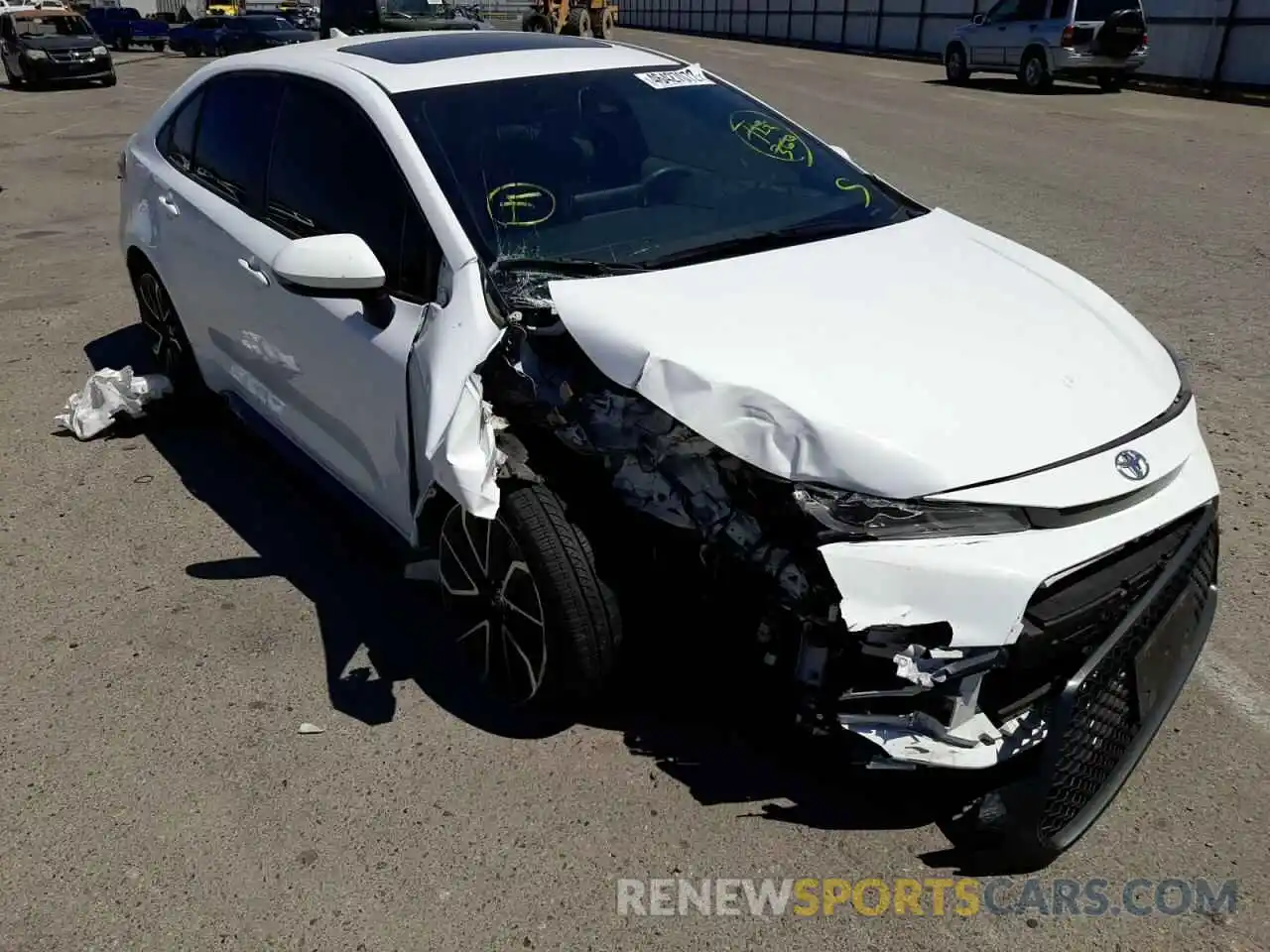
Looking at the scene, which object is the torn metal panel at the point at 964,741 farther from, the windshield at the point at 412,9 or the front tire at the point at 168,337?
the windshield at the point at 412,9

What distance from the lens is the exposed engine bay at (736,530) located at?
2.27m

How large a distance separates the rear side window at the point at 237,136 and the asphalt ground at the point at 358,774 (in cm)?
121

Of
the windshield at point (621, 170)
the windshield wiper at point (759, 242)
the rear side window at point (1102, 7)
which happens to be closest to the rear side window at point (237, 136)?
the windshield at point (621, 170)

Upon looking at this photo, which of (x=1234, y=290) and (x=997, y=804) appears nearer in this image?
(x=997, y=804)


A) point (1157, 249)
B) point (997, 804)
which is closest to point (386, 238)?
point (997, 804)

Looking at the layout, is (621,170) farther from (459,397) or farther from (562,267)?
(459,397)

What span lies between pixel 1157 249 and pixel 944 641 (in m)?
6.59

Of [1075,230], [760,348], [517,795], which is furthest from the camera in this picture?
[1075,230]

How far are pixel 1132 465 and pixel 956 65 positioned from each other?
21.4 meters

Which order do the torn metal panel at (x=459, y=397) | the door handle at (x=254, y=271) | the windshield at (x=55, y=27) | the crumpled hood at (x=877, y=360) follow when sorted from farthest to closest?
the windshield at (x=55, y=27)
the door handle at (x=254, y=271)
the torn metal panel at (x=459, y=397)
the crumpled hood at (x=877, y=360)

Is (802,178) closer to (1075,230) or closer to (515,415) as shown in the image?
(515,415)

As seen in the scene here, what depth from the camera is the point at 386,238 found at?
10.4 ft

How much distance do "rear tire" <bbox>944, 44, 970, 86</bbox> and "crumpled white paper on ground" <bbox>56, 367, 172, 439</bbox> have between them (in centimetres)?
1991

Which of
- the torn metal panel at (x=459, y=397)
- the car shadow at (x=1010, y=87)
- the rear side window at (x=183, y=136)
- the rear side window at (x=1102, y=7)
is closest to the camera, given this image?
the torn metal panel at (x=459, y=397)
